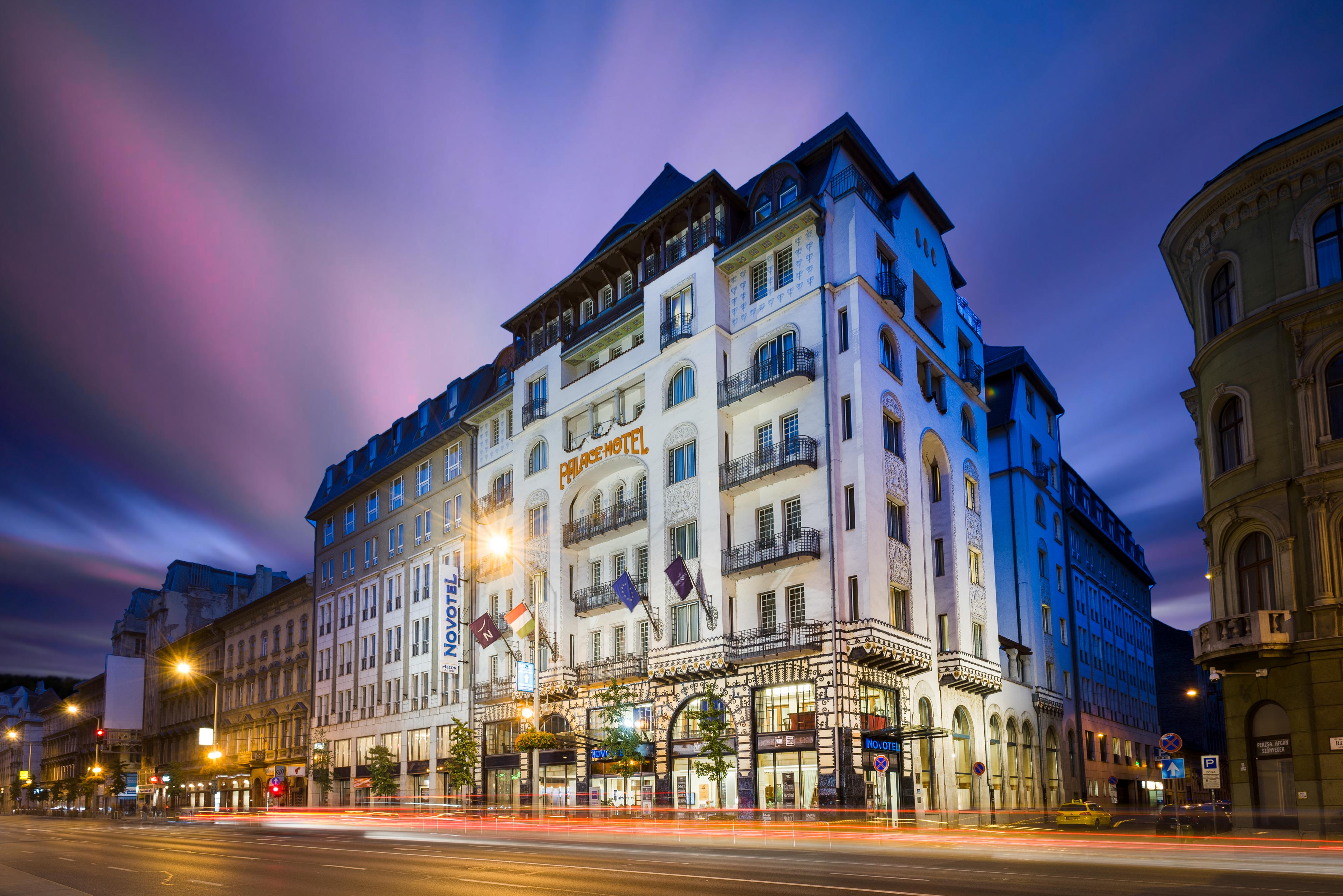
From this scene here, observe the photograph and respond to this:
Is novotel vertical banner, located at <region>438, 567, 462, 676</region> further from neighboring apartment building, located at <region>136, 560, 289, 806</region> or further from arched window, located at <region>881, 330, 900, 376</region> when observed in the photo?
neighboring apartment building, located at <region>136, 560, 289, 806</region>

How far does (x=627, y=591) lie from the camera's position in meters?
41.4

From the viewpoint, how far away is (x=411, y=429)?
7269cm

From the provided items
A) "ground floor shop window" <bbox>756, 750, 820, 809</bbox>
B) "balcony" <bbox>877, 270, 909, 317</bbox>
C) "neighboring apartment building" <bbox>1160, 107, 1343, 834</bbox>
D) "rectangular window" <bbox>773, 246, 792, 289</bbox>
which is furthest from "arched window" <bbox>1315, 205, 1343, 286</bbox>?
"ground floor shop window" <bbox>756, 750, 820, 809</bbox>

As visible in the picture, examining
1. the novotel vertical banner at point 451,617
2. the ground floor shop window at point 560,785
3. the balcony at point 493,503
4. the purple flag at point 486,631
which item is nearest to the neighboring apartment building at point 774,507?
the ground floor shop window at point 560,785

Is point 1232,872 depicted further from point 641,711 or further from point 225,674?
point 225,674

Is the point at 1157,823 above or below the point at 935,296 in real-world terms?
below

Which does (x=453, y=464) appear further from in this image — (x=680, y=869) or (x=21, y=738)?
(x=21, y=738)

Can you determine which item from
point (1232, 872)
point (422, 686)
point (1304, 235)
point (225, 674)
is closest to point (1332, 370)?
point (1304, 235)

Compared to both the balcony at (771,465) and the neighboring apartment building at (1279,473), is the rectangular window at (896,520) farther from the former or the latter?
the neighboring apartment building at (1279,473)

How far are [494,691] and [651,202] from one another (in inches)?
1103

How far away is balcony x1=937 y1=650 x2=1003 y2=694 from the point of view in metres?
44.1

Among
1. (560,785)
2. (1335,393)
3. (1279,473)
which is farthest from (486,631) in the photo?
(1335,393)

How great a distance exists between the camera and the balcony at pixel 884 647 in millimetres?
37844

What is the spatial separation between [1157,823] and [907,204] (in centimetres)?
2931
